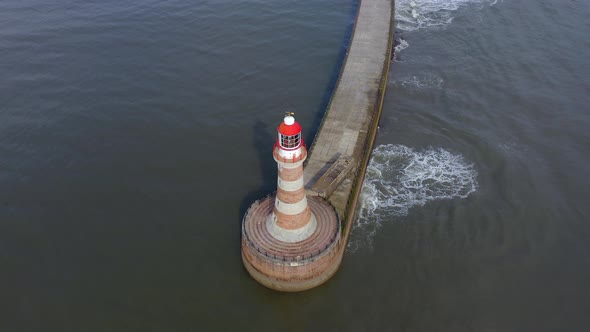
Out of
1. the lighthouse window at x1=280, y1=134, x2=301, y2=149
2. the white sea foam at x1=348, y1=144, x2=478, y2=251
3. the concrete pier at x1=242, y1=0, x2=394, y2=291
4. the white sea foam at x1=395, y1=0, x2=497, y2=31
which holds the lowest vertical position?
the white sea foam at x1=348, y1=144, x2=478, y2=251

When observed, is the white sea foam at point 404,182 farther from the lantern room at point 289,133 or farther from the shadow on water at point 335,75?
the lantern room at point 289,133

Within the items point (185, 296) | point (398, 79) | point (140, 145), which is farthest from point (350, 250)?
point (398, 79)

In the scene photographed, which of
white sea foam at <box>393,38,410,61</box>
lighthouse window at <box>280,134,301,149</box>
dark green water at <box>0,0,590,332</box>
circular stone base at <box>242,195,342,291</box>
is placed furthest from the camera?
white sea foam at <box>393,38,410,61</box>

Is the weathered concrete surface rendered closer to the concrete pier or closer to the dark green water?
the concrete pier

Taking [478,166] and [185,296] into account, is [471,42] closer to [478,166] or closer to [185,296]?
[478,166]

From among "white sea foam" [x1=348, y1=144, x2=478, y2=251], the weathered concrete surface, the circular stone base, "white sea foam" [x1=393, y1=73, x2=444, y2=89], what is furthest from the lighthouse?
"white sea foam" [x1=393, y1=73, x2=444, y2=89]

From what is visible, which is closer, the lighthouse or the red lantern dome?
the red lantern dome

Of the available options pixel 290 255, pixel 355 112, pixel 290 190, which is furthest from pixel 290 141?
pixel 355 112

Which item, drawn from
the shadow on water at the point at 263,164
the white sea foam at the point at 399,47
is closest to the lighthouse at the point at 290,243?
the shadow on water at the point at 263,164
